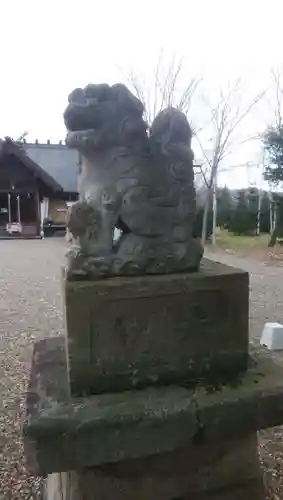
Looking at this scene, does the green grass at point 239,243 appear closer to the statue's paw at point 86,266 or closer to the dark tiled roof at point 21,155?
the dark tiled roof at point 21,155

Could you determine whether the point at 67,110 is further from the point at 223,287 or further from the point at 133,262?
the point at 223,287

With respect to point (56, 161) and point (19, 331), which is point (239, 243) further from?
point (56, 161)

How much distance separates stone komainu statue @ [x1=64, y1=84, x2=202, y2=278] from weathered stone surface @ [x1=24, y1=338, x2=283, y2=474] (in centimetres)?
47

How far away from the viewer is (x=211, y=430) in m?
1.59

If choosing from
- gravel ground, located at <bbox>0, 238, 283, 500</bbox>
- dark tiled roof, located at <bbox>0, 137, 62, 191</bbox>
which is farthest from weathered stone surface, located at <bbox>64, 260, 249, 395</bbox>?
dark tiled roof, located at <bbox>0, 137, 62, 191</bbox>

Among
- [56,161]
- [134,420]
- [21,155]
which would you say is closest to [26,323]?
[134,420]

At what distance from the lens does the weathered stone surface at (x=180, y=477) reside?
162 cm

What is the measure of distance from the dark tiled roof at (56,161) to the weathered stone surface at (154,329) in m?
22.1

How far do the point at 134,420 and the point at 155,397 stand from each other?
0.43ft

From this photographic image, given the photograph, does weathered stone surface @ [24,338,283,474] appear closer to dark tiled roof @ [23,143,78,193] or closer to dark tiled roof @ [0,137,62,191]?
dark tiled roof @ [0,137,62,191]

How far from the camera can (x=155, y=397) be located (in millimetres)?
1597

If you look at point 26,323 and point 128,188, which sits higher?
point 128,188

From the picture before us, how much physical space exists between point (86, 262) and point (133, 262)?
0.18 metres

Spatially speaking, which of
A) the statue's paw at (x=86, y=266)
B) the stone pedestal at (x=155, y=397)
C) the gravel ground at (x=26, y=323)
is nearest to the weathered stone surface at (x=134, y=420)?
the stone pedestal at (x=155, y=397)
